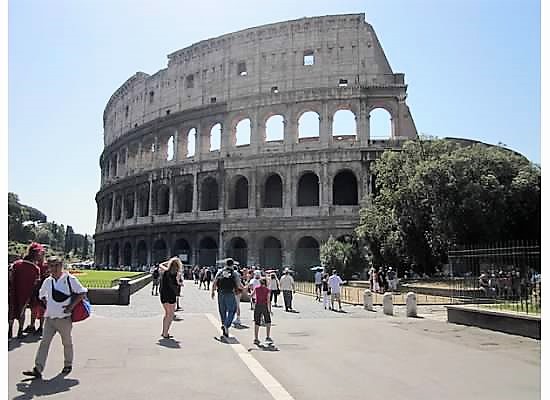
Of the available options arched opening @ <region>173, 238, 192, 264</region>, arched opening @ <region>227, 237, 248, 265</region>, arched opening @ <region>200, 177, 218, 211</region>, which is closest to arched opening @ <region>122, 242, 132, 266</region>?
arched opening @ <region>173, 238, 192, 264</region>

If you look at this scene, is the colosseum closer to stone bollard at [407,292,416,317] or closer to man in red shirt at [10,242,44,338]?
stone bollard at [407,292,416,317]

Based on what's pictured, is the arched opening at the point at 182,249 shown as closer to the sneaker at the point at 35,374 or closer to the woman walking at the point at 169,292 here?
the woman walking at the point at 169,292

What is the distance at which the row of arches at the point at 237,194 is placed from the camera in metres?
41.3

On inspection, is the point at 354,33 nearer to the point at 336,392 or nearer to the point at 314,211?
the point at 314,211

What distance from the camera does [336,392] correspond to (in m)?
6.35

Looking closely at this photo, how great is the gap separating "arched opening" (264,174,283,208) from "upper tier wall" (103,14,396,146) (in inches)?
257

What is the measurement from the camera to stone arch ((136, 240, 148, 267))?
4841cm

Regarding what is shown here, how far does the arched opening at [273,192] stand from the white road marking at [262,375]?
33.2 metres

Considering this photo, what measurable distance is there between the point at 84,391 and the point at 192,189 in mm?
40467

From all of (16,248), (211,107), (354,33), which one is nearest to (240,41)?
(211,107)

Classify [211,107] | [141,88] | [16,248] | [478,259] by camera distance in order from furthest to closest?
[141,88], [211,107], [16,248], [478,259]

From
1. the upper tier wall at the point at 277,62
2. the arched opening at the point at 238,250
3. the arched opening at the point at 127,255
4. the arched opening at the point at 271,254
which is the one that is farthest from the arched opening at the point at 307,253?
the arched opening at the point at 127,255

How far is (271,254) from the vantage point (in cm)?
4156

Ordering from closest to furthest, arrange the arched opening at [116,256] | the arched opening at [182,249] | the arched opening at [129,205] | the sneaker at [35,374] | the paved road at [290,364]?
the paved road at [290,364] < the sneaker at [35,374] < the arched opening at [182,249] < the arched opening at [129,205] < the arched opening at [116,256]
